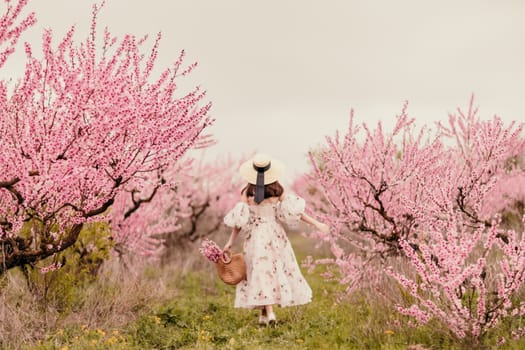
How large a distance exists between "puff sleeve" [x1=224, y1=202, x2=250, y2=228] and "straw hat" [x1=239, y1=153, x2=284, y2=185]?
0.34 metres

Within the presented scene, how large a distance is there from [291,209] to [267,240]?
1.53ft

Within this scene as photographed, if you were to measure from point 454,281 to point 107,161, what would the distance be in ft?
10.4

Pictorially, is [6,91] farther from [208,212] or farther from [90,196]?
[208,212]

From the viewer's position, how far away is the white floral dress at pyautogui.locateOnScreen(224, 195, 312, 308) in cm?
673

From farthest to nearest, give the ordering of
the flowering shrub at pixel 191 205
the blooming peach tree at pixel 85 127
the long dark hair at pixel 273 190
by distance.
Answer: the flowering shrub at pixel 191 205 < the long dark hair at pixel 273 190 < the blooming peach tree at pixel 85 127

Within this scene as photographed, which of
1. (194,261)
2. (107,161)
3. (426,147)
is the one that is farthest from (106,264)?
(426,147)

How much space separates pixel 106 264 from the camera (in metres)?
9.77

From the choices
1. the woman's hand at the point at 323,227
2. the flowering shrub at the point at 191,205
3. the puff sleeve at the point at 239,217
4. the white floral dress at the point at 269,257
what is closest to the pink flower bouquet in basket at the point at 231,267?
the white floral dress at the point at 269,257

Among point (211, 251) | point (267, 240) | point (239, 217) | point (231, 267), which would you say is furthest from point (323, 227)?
point (211, 251)

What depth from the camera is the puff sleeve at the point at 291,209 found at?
22.3 ft

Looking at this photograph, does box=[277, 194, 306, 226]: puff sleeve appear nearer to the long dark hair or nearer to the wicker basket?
the long dark hair

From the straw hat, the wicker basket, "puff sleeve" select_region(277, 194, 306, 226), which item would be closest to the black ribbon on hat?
the straw hat

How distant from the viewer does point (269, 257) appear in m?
6.84

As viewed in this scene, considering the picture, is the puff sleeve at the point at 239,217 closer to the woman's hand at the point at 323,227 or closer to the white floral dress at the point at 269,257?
the white floral dress at the point at 269,257
